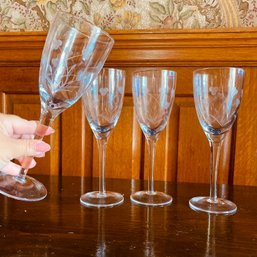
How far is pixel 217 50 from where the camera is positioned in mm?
847

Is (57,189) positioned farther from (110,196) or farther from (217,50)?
(217,50)

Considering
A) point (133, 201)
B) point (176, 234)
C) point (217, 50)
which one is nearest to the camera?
point (176, 234)

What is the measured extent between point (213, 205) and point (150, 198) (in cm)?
10

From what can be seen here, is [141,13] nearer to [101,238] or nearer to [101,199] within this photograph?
[101,199]

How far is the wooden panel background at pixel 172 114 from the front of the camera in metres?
0.85

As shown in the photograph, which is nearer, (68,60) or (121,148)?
(68,60)

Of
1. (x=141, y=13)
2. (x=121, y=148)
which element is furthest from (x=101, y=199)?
(x=141, y=13)

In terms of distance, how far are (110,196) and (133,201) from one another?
0.04 meters

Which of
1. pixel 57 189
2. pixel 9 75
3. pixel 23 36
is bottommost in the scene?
pixel 57 189

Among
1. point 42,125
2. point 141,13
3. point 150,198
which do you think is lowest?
point 150,198

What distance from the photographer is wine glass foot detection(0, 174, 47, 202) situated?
476 millimetres

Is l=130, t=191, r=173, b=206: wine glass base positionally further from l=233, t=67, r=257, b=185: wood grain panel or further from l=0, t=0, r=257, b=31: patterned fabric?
l=0, t=0, r=257, b=31: patterned fabric

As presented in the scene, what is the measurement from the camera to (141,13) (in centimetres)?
88

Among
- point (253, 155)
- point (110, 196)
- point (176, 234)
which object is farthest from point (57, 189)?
point (253, 155)
